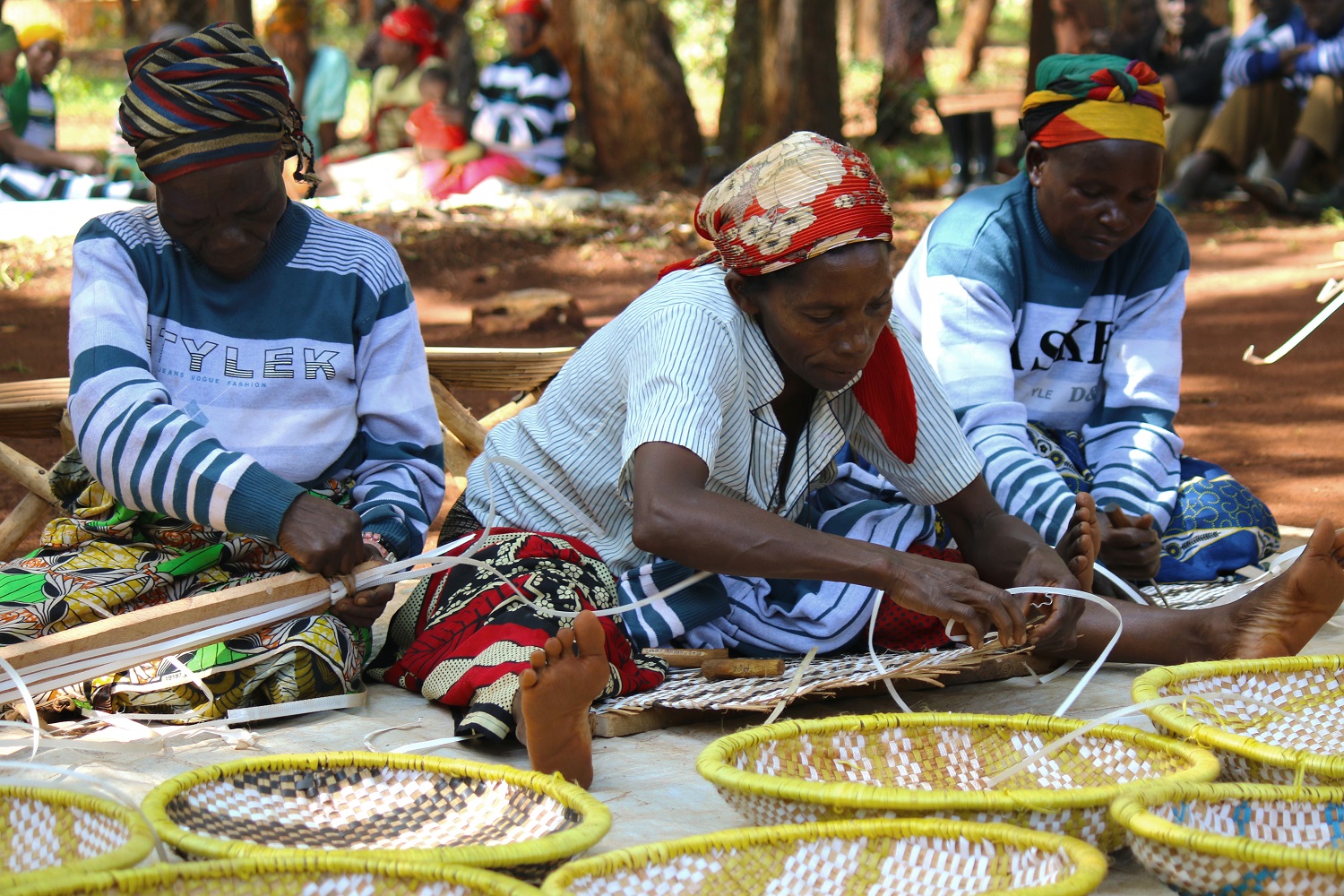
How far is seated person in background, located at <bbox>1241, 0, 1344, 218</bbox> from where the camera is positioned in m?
8.91

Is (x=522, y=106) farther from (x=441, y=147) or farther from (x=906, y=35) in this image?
(x=906, y=35)

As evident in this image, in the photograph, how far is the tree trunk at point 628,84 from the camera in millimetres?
9477

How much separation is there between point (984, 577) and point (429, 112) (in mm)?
7521

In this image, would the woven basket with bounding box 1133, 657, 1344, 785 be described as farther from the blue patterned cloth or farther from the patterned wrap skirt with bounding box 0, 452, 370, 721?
the patterned wrap skirt with bounding box 0, 452, 370, 721

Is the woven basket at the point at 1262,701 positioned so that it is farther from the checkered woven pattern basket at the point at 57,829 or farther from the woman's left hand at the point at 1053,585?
the checkered woven pattern basket at the point at 57,829

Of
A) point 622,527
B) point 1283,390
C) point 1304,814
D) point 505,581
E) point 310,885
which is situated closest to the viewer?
point 310,885

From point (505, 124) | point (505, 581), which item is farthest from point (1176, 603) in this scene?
point (505, 124)

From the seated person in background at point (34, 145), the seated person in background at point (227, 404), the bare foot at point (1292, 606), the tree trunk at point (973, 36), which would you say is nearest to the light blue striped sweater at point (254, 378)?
the seated person in background at point (227, 404)

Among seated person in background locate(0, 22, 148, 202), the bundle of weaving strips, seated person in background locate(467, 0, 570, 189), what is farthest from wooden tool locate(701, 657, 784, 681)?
seated person in background locate(467, 0, 570, 189)

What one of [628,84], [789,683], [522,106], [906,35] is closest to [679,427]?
[789,683]

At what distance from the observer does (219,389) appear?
2.42 metres

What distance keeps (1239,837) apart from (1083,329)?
162cm

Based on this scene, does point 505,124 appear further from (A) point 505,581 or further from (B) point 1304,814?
(B) point 1304,814

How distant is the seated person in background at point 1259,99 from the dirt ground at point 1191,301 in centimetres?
38
